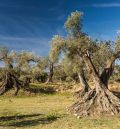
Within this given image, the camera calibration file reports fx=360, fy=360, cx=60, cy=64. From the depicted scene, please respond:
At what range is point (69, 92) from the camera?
81.4 m

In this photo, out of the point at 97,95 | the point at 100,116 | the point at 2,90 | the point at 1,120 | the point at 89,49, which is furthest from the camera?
the point at 2,90

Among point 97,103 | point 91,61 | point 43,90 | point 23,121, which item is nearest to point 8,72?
point 43,90

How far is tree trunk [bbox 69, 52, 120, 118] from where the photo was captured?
36.2 meters

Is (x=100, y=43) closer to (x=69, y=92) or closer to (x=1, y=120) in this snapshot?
(x=1, y=120)

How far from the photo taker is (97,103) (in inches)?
1490

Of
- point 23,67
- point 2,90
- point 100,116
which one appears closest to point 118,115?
point 100,116

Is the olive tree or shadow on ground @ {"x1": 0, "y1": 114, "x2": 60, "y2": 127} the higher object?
the olive tree

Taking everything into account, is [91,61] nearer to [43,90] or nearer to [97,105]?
[97,105]

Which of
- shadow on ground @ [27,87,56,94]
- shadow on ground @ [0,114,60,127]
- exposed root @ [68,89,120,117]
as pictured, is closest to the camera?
shadow on ground @ [0,114,60,127]

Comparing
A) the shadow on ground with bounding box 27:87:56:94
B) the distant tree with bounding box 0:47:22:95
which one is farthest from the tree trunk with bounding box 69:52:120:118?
the distant tree with bounding box 0:47:22:95

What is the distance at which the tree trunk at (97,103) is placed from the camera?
36219mm

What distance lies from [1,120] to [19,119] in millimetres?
1683

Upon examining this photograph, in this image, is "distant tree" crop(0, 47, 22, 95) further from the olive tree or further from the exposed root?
the exposed root

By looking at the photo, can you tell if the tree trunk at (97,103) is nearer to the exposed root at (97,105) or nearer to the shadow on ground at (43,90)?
the exposed root at (97,105)
